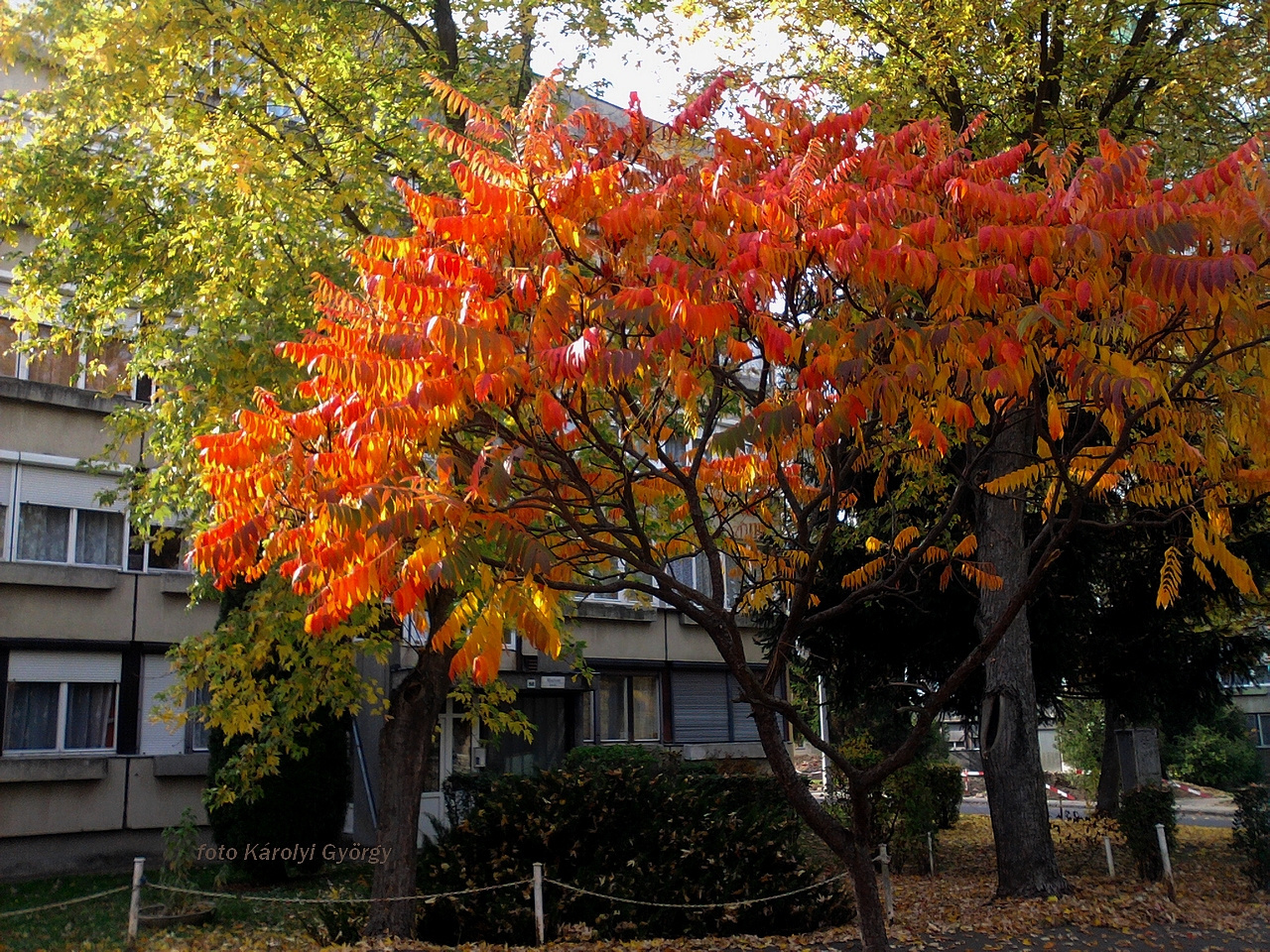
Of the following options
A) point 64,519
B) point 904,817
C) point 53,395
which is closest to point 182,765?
point 64,519

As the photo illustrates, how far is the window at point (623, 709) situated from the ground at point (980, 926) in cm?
885

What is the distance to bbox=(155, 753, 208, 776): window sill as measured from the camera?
1853cm

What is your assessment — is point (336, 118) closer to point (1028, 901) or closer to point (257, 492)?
point (257, 492)

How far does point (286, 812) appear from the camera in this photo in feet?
54.8

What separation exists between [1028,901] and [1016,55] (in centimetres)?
1036

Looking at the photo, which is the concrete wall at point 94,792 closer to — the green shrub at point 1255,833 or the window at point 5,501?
the window at point 5,501

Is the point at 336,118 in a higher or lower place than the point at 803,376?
higher

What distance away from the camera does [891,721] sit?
2142cm

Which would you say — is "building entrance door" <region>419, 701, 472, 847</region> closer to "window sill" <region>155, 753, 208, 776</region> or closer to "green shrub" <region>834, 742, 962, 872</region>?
"window sill" <region>155, 753, 208, 776</region>

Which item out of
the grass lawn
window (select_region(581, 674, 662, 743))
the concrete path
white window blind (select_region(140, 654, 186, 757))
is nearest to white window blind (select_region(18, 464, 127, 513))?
white window blind (select_region(140, 654, 186, 757))

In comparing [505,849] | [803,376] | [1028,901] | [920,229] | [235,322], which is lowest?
[1028,901]

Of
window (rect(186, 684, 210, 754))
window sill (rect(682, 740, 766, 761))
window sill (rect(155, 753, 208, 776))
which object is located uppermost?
window (rect(186, 684, 210, 754))

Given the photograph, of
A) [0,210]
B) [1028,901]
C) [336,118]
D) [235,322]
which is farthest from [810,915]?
[0,210]

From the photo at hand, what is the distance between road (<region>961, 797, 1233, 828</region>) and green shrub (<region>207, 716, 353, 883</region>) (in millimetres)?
17569
